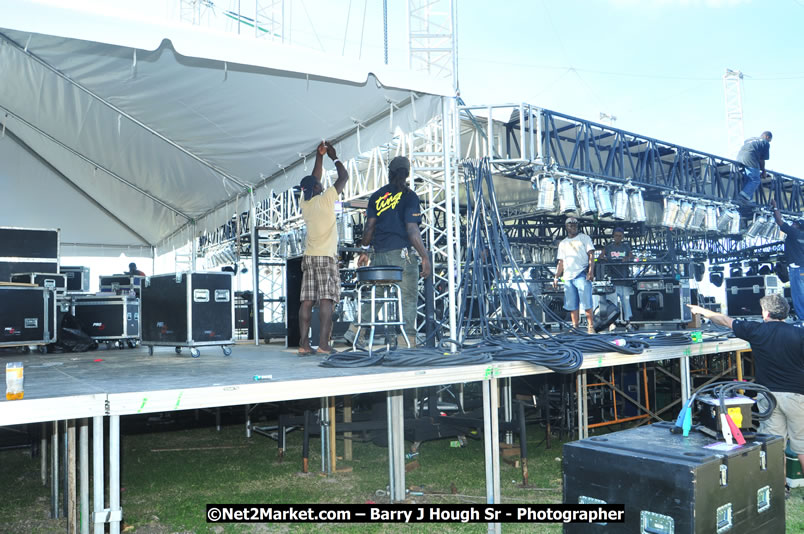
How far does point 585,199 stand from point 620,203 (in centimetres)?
89

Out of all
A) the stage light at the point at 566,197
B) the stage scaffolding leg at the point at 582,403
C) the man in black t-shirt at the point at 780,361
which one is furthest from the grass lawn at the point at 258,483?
the stage light at the point at 566,197

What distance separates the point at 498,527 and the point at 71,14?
3701 millimetres

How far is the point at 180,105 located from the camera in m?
7.54

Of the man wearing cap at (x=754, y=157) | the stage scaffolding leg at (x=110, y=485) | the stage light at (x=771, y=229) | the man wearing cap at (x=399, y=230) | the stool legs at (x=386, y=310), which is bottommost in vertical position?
the stage scaffolding leg at (x=110, y=485)

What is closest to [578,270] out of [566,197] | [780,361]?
[566,197]

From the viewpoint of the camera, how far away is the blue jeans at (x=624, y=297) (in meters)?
8.95

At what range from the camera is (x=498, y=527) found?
11.7 ft

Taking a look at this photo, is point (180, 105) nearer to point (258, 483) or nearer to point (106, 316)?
point (106, 316)

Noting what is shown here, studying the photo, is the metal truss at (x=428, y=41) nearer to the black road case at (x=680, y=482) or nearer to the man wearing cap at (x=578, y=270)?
the man wearing cap at (x=578, y=270)

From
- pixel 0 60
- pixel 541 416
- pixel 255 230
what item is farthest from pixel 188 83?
pixel 541 416

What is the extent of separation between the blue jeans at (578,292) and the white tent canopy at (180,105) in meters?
2.57

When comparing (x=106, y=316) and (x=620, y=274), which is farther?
(x=620, y=274)

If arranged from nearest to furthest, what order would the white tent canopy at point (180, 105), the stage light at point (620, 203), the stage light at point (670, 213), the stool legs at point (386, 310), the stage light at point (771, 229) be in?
1. the white tent canopy at point (180, 105)
2. the stool legs at point (386, 310)
3. the stage light at point (620, 203)
4. the stage light at point (670, 213)
5. the stage light at point (771, 229)

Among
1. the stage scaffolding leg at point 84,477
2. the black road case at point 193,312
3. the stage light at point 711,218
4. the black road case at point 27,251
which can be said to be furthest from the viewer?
the stage light at point 711,218
